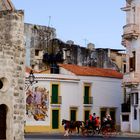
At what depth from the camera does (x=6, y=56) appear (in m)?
23.3

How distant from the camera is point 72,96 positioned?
5297 cm

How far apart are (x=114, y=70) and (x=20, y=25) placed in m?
37.8

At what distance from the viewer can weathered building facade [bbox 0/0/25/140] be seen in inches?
920

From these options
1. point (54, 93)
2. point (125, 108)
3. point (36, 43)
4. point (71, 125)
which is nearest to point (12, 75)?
point (71, 125)

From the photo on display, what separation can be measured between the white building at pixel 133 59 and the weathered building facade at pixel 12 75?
2347 centimetres

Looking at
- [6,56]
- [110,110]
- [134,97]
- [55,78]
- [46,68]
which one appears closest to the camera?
[6,56]

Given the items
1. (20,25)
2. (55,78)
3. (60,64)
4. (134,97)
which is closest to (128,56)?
(134,97)

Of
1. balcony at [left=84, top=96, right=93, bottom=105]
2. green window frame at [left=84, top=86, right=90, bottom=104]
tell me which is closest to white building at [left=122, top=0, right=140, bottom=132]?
balcony at [left=84, top=96, right=93, bottom=105]

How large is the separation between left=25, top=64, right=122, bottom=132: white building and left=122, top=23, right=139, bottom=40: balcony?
7.64m

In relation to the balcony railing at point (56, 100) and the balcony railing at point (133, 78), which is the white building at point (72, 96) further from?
the balcony railing at point (133, 78)

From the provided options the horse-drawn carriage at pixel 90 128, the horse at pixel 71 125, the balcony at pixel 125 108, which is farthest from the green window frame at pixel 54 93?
the horse-drawn carriage at pixel 90 128

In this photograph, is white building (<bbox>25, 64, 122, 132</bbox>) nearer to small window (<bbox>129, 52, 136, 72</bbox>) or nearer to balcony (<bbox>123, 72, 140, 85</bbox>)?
small window (<bbox>129, 52, 136, 72</bbox>)

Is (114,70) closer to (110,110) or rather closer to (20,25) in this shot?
(110,110)

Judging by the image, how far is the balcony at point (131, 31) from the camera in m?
46.7
